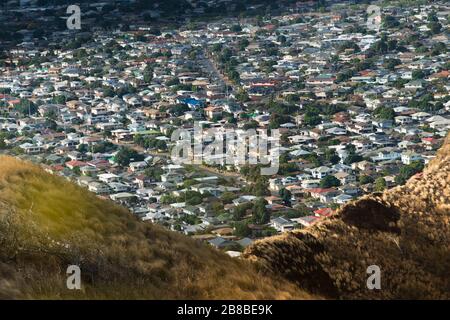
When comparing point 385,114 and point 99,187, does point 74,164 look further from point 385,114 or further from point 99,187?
point 385,114

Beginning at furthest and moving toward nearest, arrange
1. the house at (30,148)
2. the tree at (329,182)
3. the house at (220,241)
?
1. the house at (30,148)
2. the tree at (329,182)
3. the house at (220,241)

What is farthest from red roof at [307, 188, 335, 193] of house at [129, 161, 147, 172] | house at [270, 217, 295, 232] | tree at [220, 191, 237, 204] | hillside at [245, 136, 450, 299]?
hillside at [245, 136, 450, 299]

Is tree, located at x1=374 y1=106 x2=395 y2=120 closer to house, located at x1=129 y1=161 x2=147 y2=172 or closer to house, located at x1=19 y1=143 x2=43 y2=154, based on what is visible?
house, located at x1=129 y1=161 x2=147 y2=172

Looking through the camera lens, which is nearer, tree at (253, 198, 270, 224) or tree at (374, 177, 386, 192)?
tree at (253, 198, 270, 224)

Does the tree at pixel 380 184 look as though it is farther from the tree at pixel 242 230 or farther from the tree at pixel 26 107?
the tree at pixel 26 107

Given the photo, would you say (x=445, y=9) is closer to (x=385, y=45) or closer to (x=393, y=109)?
(x=385, y=45)

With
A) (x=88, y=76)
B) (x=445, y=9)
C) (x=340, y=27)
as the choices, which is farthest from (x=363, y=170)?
(x=445, y=9)

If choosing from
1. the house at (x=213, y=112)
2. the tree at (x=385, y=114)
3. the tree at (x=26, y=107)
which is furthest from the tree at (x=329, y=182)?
the tree at (x=26, y=107)
